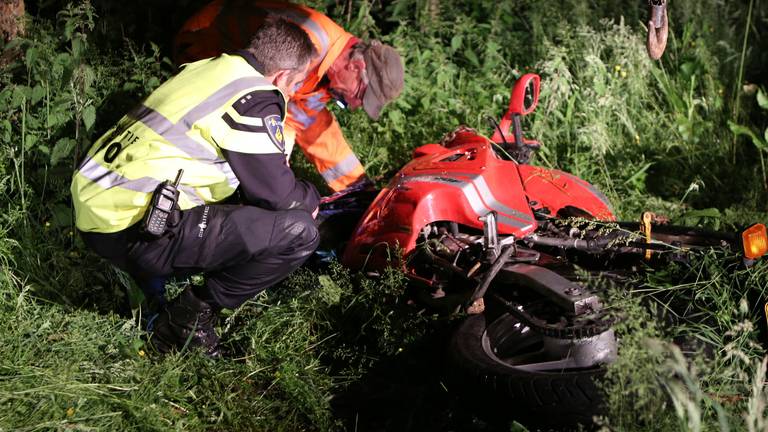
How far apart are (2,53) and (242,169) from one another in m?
2.43

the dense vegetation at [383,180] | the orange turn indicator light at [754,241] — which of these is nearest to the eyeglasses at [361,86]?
the dense vegetation at [383,180]

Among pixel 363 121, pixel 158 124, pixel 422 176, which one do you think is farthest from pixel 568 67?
pixel 158 124

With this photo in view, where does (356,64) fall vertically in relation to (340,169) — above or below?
above

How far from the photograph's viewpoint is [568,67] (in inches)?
262

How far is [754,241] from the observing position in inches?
131

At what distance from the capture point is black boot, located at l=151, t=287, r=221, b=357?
4.06 metres

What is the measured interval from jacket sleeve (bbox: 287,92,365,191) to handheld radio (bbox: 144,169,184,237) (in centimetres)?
156

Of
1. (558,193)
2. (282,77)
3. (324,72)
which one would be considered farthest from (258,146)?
(558,193)

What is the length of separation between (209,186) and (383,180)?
166 centimetres

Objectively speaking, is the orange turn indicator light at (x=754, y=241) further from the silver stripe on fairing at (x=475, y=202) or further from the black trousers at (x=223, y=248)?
the black trousers at (x=223, y=248)

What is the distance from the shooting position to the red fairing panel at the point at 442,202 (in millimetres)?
3967

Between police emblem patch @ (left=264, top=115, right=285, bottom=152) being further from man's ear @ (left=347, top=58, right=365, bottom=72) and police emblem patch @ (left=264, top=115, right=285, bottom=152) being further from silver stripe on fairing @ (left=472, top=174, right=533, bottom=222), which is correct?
man's ear @ (left=347, top=58, right=365, bottom=72)

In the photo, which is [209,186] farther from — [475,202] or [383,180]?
[383,180]

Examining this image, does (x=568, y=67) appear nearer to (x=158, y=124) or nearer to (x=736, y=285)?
(x=736, y=285)
